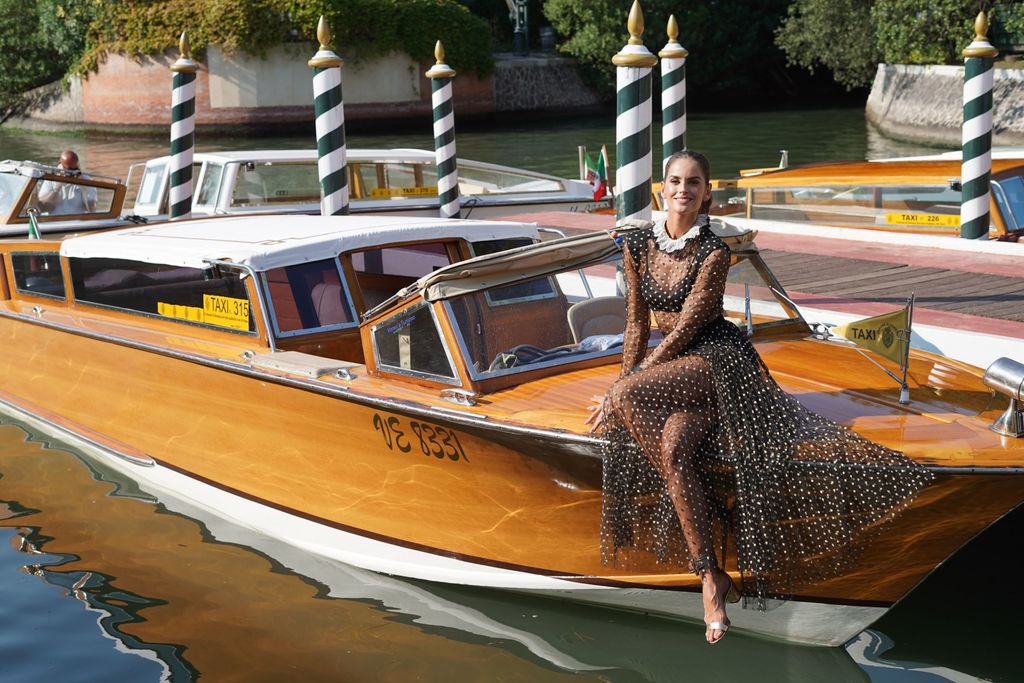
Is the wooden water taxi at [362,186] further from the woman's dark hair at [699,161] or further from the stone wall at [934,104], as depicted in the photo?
the stone wall at [934,104]

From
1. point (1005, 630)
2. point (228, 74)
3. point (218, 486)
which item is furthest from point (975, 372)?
point (228, 74)

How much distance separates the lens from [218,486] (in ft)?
22.5

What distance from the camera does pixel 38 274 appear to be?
8.26 meters

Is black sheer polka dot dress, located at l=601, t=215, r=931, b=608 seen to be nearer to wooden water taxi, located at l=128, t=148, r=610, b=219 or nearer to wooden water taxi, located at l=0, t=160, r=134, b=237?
wooden water taxi, located at l=0, t=160, r=134, b=237

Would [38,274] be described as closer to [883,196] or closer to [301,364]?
[301,364]

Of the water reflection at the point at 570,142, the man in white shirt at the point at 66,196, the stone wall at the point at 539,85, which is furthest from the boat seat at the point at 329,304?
the stone wall at the point at 539,85

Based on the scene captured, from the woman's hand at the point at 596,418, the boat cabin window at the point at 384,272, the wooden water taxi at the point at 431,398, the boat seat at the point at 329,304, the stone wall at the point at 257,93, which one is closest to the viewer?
the woman's hand at the point at 596,418

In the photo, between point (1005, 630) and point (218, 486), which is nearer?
point (1005, 630)

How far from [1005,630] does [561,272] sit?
2616 mm

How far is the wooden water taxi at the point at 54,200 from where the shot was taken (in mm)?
11281

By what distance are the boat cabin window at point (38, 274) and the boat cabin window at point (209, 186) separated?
4332mm

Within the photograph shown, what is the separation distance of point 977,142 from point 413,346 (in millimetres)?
6270

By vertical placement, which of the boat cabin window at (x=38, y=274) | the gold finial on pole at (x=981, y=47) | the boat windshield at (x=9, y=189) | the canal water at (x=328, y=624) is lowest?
the canal water at (x=328, y=624)

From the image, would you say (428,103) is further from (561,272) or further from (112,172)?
(561,272)
